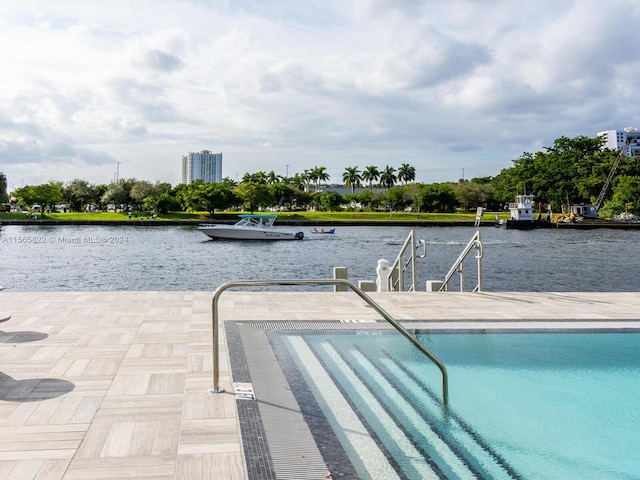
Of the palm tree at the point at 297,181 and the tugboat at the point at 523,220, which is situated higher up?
the palm tree at the point at 297,181

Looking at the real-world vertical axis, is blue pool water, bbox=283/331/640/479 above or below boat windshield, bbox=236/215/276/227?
below

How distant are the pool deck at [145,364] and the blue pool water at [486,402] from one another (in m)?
0.78

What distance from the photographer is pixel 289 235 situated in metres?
45.6

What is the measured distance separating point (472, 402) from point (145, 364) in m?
3.01

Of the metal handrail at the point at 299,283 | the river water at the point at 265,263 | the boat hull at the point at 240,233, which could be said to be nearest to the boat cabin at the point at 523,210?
the river water at the point at 265,263

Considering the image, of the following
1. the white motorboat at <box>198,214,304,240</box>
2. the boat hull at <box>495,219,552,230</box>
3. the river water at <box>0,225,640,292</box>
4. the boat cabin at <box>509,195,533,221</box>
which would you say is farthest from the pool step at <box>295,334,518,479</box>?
the boat cabin at <box>509,195,533,221</box>

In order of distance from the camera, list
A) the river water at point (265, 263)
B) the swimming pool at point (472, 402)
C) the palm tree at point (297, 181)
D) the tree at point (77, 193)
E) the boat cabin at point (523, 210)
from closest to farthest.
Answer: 1. the swimming pool at point (472, 402)
2. the river water at point (265, 263)
3. the boat cabin at point (523, 210)
4. the tree at point (77, 193)
5. the palm tree at point (297, 181)

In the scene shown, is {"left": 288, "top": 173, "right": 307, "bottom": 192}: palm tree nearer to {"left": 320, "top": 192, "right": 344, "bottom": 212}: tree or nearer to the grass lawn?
{"left": 320, "top": 192, "right": 344, "bottom": 212}: tree

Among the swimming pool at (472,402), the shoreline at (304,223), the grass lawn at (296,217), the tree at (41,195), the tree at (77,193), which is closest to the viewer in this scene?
the swimming pool at (472,402)

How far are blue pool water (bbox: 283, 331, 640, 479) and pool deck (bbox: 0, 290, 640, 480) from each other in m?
0.78

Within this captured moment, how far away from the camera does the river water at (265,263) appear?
22.5 m

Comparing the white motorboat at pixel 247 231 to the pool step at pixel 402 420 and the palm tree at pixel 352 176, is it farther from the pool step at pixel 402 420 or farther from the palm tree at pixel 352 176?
the palm tree at pixel 352 176

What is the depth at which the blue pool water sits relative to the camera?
3.54 metres

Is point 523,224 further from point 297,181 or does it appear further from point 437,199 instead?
point 297,181
